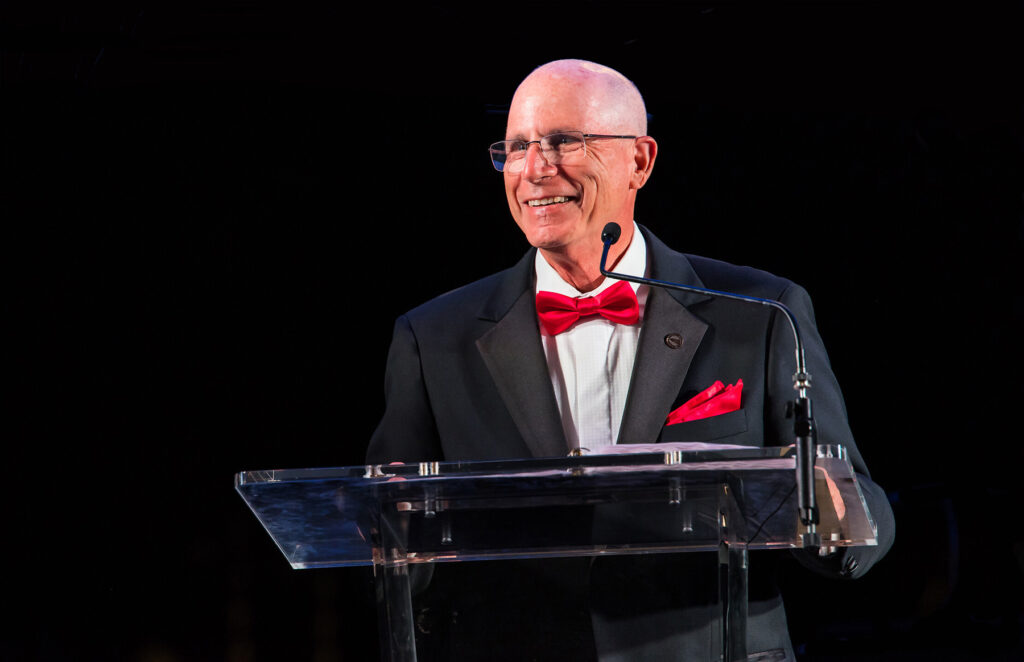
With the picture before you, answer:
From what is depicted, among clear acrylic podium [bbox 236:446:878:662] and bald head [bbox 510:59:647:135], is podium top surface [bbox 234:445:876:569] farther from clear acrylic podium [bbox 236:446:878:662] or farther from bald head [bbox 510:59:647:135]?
bald head [bbox 510:59:647:135]

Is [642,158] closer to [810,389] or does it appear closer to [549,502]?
[810,389]

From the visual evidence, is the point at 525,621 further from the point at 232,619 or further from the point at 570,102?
the point at 232,619

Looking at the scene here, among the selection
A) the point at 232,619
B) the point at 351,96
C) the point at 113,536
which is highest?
the point at 351,96

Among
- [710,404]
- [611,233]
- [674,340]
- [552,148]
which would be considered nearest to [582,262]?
[552,148]

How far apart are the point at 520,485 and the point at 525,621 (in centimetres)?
18

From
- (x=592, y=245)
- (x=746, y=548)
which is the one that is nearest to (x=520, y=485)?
(x=746, y=548)

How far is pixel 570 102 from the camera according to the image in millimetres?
2744

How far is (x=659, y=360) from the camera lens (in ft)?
8.14

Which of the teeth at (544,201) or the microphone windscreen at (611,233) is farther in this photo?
the teeth at (544,201)

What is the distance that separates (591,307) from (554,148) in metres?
0.39

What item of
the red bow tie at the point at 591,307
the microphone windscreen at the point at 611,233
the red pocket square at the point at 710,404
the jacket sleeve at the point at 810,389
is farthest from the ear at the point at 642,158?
the microphone windscreen at the point at 611,233

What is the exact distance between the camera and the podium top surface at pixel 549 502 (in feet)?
5.28

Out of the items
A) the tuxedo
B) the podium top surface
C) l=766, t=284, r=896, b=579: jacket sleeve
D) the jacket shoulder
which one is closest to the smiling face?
the tuxedo

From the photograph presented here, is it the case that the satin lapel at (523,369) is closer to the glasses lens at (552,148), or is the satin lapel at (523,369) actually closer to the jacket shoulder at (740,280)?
the glasses lens at (552,148)
